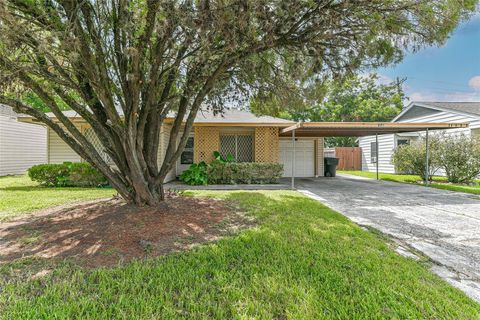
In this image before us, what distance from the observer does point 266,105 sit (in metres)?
7.33

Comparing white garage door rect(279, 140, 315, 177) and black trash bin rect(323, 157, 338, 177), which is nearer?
white garage door rect(279, 140, 315, 177)

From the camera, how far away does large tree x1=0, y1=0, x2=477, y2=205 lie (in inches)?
138

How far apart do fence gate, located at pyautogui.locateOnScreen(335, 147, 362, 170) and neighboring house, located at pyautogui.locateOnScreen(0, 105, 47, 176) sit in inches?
790

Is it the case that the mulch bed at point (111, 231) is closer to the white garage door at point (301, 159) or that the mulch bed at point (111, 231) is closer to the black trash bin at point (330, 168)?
the white garage door at point (301, 159)

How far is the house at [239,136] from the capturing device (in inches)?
396

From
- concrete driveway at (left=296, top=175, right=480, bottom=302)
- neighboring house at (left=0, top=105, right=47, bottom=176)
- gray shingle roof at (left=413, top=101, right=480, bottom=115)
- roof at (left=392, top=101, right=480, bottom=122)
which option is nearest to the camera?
concrete driveway at (left=296, top=175, right=480, bottom=302)

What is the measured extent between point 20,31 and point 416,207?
821 centimetres

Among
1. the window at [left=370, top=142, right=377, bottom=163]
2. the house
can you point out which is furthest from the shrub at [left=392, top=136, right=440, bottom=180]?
the window at [left=370, top=142, right=377, bottom=163]

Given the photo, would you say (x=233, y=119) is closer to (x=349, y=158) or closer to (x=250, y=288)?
(x=250, y=288)

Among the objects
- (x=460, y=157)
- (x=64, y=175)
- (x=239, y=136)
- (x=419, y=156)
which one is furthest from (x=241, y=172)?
(x=460, y=157)

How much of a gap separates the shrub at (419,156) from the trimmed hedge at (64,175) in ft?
42.6

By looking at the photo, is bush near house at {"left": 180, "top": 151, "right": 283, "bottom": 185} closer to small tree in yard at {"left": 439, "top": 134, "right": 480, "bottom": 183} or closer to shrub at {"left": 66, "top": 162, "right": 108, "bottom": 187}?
shrub at {"left": 66, "top": 162, "right": 108, "bottom": 187}

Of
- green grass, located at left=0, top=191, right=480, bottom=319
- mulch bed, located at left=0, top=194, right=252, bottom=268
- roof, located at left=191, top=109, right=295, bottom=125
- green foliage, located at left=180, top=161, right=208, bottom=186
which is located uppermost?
roof, located at left=191, top=109, right=295, bottom=125

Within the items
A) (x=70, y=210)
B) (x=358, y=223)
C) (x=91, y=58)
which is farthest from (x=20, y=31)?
(x=358, y=223)
